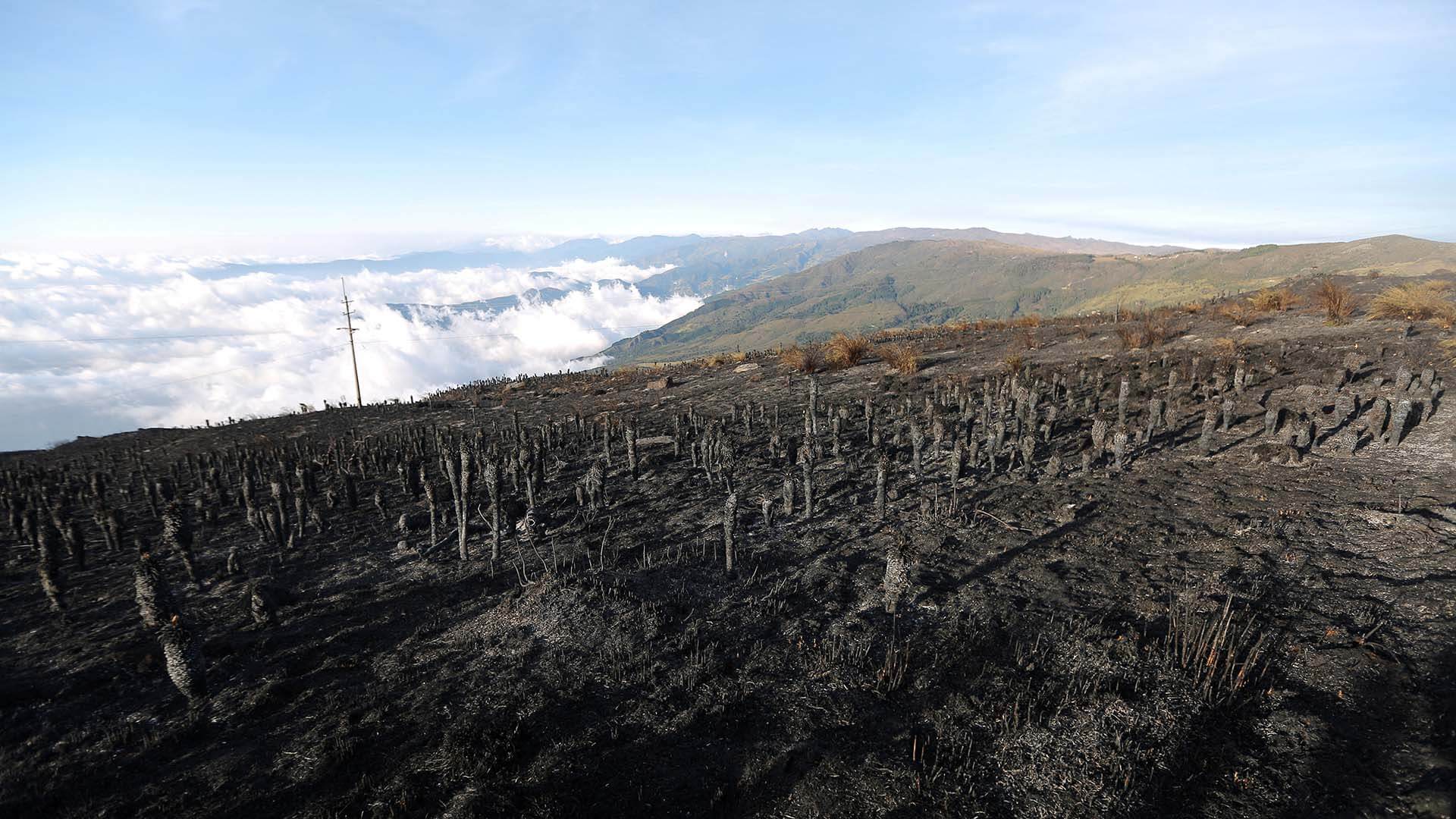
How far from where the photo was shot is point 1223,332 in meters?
35.8

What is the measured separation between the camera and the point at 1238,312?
3853cm

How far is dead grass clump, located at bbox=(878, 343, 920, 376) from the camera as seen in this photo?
3478 centimetres

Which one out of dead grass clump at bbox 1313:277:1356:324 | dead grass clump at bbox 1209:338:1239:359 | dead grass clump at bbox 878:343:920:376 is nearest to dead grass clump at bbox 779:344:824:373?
dead grass clump at bbox 878:343:920:376

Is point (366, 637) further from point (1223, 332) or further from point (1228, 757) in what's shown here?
point (1223, 332)

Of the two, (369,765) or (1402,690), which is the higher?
(1402,690)

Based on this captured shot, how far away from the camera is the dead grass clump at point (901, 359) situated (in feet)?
114

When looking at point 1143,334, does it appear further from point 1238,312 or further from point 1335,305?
point 1335,305

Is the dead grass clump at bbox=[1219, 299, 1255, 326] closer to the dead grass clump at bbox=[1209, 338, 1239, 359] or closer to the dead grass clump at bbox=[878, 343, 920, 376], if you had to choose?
the dead grass clump at bbox=[1209, 338, 1239, 359]

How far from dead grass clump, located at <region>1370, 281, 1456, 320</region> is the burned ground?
34.3 ft

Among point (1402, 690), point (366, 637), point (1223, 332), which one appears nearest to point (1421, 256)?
point (1223, 332)

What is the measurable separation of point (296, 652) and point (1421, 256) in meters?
260

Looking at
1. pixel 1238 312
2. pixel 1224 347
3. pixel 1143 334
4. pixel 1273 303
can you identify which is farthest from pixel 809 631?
pixel 1273 303

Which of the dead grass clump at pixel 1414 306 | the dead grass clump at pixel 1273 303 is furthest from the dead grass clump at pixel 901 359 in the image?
the dead grass clump at pixel 1414 306

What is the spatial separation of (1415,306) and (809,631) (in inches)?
1653
